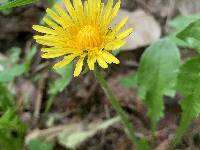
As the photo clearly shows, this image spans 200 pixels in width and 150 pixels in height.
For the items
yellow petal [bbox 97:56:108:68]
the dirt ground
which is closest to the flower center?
yellow petal [bbox 97:56:108:68]

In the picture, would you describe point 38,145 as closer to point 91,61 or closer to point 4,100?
point 4,100

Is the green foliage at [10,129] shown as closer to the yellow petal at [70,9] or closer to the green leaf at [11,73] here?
the green leaf at [11,73]

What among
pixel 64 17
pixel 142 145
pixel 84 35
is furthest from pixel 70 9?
pixel 142 145

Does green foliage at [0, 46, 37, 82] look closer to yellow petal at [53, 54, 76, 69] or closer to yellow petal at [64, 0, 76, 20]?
yellow petal at [64, 0, 76, 20]

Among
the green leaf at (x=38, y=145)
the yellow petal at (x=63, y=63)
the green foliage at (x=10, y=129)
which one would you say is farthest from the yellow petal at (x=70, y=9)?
the green leaf at (x=38, y=145)

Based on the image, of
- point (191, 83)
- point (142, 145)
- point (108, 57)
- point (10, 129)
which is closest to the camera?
point (108, 57)

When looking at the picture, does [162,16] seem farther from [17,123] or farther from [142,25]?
[17,123]

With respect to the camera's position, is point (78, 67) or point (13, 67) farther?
point (13, 67)
